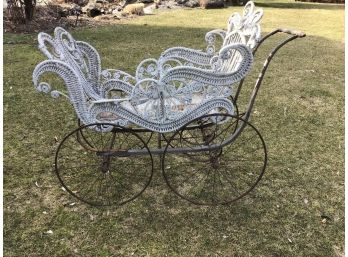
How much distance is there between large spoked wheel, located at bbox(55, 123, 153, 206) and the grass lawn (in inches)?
3.8

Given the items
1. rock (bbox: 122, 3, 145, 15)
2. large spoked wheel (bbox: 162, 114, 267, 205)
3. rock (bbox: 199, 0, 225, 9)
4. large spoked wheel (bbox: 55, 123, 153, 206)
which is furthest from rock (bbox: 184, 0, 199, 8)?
large spoked wheel (bbox: 55, 123, 153, 206)

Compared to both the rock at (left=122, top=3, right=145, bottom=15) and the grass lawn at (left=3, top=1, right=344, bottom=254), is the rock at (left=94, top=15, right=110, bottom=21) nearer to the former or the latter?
the rock at (left=122, top=3, right=145, bottom=15)

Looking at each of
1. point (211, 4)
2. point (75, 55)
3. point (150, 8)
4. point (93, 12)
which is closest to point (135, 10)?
point (150, 8)

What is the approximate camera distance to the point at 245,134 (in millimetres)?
4219

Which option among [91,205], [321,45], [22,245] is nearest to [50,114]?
[91,205]

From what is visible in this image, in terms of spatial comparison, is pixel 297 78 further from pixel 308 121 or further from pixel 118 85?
pixel 118 85

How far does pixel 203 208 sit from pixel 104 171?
0.83 metres

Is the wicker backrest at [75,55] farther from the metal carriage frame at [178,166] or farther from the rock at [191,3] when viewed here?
the rock at [191,3]

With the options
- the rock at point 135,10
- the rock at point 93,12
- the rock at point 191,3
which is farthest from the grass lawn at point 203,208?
the rock at point 191,3

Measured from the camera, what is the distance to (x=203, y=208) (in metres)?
3.06

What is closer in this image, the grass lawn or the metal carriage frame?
the grass lawn

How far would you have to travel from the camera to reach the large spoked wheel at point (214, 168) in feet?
10.2

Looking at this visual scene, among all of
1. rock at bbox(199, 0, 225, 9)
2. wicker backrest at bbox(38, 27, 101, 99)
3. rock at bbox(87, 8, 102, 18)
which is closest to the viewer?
wicker backrest at bbox(38, 27, 101, 99)

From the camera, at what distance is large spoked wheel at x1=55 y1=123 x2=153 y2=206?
2975mm
